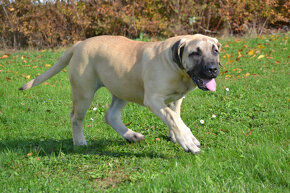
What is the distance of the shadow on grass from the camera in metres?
4.60

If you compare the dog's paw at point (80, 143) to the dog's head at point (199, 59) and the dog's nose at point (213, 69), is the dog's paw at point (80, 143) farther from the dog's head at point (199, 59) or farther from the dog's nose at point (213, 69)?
the dog's nose at point (213, 69)

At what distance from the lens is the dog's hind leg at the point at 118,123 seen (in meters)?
5.04

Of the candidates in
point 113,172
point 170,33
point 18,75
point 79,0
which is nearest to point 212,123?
point 113,172

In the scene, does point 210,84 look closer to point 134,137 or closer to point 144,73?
point 144,73

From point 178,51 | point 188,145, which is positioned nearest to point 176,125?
point 188,145

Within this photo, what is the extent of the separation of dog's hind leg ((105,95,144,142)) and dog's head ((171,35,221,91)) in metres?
1.34

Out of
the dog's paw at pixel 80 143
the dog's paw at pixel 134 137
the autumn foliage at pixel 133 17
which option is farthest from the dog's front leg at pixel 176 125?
the autumn foliage at pixel 133 17

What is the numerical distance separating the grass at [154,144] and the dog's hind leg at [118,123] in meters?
0.12

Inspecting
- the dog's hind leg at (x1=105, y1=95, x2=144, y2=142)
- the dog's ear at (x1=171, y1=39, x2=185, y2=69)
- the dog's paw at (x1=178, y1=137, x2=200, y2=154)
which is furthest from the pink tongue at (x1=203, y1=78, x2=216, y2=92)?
the dog's hind leg at (x1=105, y1=95, x2=144, y2=142)

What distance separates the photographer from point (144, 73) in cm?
448

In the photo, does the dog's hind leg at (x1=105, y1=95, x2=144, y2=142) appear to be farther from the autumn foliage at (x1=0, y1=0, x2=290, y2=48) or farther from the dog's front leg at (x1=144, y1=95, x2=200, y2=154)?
the autumn foliage at (x1=0, y1=0, x2=290, y2=48)

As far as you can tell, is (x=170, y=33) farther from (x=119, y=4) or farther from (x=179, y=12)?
(x=119, y=4)

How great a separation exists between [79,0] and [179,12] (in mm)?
3593

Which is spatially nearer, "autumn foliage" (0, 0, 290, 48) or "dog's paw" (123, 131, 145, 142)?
"dog's paw" (123, 131, 145, 142)
